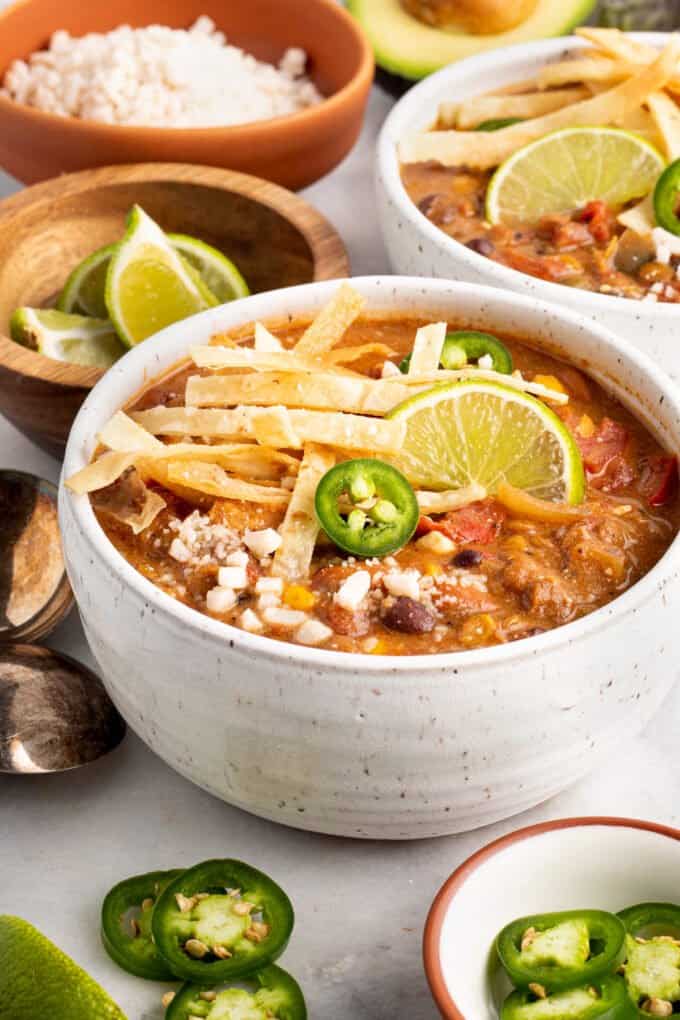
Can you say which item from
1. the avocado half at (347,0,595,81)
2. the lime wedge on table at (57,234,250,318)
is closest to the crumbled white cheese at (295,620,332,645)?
the lime wedge on table at (57,234,250,318)

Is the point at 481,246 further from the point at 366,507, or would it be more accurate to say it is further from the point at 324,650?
the point at 324,650

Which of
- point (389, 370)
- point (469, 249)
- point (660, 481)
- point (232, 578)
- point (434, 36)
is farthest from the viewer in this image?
point (434, 36)

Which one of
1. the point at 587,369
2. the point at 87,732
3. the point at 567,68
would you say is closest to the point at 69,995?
the point at 87,732

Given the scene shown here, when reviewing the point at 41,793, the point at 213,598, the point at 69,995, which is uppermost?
the point at 213,598

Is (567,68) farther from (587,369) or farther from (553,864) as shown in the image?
(553,864)

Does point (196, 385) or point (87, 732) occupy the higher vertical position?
point (196, 385)

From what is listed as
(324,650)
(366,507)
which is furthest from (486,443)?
(324,650)
